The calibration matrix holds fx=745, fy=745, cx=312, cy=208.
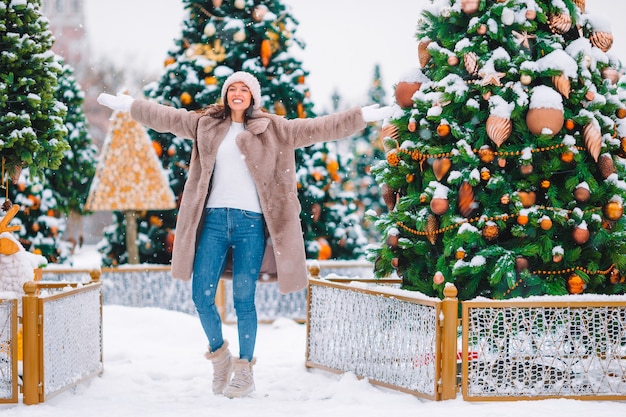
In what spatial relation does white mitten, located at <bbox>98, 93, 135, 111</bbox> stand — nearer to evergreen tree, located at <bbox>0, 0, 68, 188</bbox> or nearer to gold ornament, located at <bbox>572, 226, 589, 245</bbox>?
evergreen tree, located at <bbox>0, 0, 68, 188</bbox>

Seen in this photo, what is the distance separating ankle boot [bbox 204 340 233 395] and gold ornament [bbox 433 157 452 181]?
5.53ft

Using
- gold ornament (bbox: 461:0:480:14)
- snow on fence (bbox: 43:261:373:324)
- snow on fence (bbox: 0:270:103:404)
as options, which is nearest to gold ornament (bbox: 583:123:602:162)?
gold ornament (bbox: 461:0:480:14)

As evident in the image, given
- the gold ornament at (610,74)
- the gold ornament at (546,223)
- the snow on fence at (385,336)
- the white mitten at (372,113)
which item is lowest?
the snow on fence at (385,336)

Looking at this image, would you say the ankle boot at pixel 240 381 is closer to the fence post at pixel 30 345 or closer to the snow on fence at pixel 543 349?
the fence post at pixel 30 345

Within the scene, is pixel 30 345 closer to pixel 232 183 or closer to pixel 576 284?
pixel 232 183

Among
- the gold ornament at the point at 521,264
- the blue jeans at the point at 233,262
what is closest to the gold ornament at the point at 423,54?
the gold ornament at the point at 521,264

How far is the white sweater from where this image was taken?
4.43 metres

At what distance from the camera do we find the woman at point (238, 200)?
4426 mm

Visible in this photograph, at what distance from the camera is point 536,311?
4207 mm

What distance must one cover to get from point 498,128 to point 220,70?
5.36 meters

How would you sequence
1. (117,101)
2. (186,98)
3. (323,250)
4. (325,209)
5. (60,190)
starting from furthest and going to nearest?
(60,190) → (325,209) → (323,250) → (186,98) → (117,101)

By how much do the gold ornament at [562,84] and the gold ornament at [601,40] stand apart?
500mm

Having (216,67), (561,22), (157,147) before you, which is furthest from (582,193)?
(157,147)

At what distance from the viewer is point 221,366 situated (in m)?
4.54
